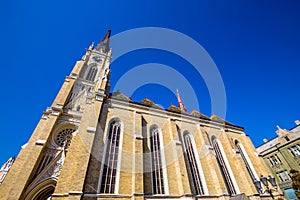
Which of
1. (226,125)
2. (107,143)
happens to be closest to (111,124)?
(107,143)

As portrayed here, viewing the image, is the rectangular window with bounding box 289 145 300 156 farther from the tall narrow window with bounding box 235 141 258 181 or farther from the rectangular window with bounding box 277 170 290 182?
the tall narrow window with bounding box 235 141 258 181

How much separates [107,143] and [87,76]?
527 inches

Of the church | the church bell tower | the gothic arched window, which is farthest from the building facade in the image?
the church bell tower

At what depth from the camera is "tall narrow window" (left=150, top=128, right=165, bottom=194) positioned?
11008mm

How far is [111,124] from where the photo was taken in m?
13.1

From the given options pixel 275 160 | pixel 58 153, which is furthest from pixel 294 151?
pixel 58 153

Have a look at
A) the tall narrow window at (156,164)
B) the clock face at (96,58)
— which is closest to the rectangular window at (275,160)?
the tall narrow window at (156,164)

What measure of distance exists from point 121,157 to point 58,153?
221 inches

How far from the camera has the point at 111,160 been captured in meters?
10.9

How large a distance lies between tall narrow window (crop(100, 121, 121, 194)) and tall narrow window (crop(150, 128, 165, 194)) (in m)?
3.23

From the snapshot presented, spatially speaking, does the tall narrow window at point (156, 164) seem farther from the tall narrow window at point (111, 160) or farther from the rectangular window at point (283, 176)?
the rectangular window at point (283, 176)

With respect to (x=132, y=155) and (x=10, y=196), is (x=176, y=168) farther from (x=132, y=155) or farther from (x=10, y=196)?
(x=10, y=196)

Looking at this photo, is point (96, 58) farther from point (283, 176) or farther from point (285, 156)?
point (283, 176)

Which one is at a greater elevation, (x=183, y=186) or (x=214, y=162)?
(x=214, y=162)
